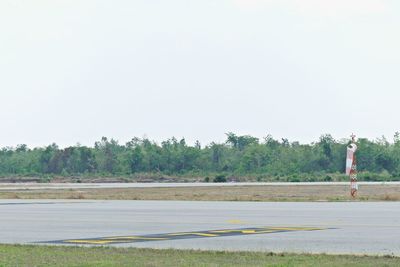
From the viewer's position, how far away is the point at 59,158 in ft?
527

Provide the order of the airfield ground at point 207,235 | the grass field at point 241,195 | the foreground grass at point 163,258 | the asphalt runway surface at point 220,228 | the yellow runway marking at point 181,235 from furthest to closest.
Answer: the grass field at point 241,195 < the yellow runway marking at point 181,235 < the asphalt runway surface at point 220,228 < the airfield ground at point 207,235 < the foreground grass at point 163,258

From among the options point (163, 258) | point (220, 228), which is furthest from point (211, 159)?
point (163, 258)

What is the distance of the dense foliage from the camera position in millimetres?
135625

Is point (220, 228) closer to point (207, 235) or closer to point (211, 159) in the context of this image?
point (207, 235)

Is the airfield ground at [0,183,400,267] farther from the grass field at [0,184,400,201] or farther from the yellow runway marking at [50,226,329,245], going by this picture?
the grass field at [0,184,400,201]

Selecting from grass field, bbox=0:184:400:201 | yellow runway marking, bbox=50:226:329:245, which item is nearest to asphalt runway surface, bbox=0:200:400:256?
yellow runway marking, bbox=50:226:329:245

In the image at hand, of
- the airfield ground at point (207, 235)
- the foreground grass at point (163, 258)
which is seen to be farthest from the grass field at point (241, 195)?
the foreground grass at point (163, 258)

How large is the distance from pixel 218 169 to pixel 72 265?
13288 cm

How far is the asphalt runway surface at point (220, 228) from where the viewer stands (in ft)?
77.6

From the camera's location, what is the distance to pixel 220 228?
29641 millimetres

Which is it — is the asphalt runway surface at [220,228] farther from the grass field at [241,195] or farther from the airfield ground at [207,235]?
the grass field at [241,195]

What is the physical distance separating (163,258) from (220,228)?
31.3 ft

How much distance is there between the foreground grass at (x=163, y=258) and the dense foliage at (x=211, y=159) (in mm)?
110425

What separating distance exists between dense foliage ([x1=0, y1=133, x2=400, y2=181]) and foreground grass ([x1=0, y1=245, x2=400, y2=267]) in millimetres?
110425
